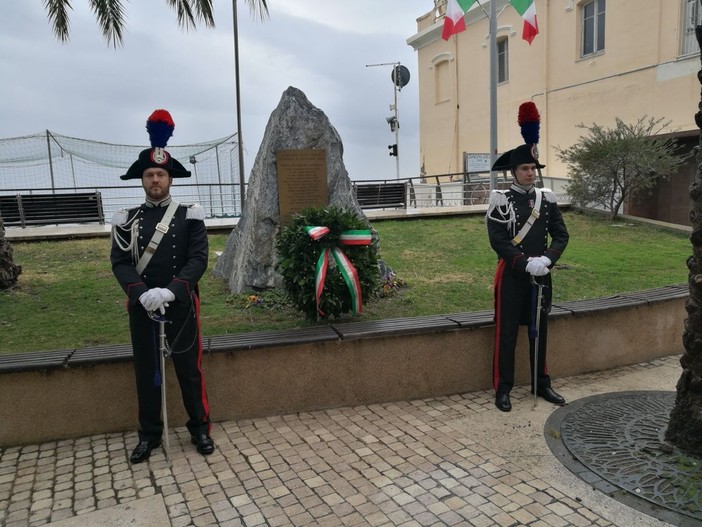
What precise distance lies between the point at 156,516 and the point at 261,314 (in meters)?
3.13

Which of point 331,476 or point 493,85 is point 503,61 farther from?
point 331,476

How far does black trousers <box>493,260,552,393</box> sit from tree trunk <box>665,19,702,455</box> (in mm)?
1124

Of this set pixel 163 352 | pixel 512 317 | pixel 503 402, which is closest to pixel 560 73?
pixel 512 317

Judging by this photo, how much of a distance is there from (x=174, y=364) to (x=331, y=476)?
4.34 ft

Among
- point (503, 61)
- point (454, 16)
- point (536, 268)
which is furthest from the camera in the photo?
point (503, 61)

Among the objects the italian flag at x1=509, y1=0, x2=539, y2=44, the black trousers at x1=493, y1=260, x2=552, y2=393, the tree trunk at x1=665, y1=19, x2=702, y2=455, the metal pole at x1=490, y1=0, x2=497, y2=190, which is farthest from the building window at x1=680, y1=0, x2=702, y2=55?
the tree trunk at x1=665, y1=19, x2=702, y2=455

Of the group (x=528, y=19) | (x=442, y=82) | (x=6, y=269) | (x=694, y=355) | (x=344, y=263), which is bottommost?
(x=694, y=355)

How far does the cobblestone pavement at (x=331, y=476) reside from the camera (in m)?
3.10

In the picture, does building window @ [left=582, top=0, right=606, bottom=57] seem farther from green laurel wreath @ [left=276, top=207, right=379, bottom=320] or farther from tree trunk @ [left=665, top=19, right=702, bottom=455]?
tree trunk @ [left=665, top=19, right=702, bottom=455]

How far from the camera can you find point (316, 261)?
5.23m

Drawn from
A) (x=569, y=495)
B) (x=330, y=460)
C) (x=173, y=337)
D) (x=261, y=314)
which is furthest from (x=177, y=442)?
(x=569, y=495)

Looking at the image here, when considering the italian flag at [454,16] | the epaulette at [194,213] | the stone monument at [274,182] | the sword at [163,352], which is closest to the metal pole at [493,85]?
the italian flag at [454,16]

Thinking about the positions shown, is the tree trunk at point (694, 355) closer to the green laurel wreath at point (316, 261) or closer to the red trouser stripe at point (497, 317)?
the red trouser stripe at point (497, 317)

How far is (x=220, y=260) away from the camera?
8.16m
